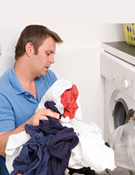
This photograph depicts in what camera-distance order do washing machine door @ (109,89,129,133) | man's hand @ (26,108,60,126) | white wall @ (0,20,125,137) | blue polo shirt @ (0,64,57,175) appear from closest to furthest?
1. man's hand @ (26,108,60,126)
2. blue polo shirt @ (0,64,57,175)
3. washing machine door @ (109,89,129,133)
4. white wall @ (0,20,125,137)

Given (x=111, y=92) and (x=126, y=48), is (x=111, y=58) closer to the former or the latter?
(x=126, y=48)

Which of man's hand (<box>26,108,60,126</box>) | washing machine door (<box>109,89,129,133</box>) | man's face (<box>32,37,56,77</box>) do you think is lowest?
washing machine door (<box>109,89,129,133</box>)

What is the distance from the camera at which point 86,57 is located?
6.88ft

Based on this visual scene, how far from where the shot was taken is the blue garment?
1060 millimetres

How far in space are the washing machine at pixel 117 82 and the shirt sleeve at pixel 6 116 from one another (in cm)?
77

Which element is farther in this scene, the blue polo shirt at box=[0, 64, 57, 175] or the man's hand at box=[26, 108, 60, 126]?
the blue polo shirt at box=[0, 64, 57, 175]

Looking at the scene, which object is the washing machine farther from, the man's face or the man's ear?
the man's ear

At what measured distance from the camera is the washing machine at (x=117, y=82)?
1.64 m

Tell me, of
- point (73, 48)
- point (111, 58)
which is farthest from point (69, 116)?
point (73, 48)

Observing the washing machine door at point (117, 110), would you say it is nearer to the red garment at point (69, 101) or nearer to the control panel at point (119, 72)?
the control panel at point (119, 72)

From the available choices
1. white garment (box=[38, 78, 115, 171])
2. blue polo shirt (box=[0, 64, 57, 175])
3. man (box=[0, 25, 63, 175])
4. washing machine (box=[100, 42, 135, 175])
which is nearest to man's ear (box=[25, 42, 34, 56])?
man (box=[0, 25, 63, 175])

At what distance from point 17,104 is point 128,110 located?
0.79 metres

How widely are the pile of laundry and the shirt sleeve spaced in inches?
9.0

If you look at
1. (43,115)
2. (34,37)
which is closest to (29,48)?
(34,37)
